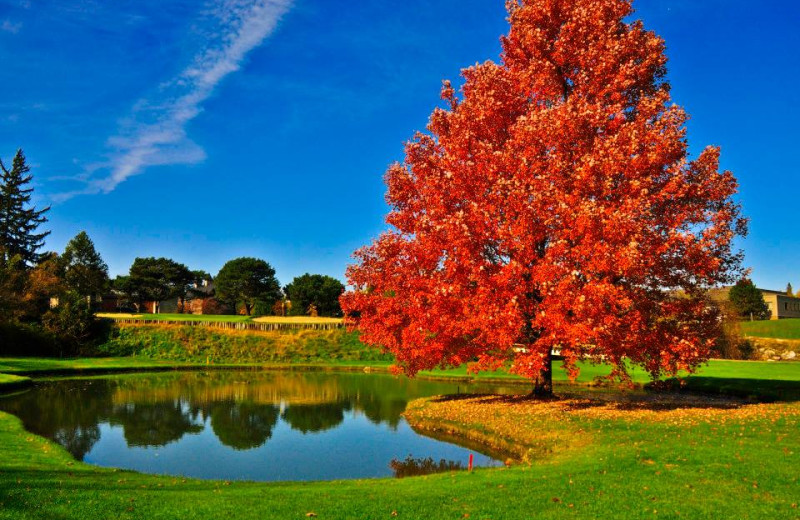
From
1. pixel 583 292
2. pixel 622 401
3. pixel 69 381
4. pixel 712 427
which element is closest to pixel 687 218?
pixel 583 292

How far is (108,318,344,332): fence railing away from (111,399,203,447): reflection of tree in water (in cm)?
4131

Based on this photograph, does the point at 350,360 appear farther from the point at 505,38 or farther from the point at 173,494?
the point at 173,494

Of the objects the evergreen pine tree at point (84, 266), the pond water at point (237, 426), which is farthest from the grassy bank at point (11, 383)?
the evergreen pine tree at point (84, 266)

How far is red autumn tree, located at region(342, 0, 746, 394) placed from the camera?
2100cm

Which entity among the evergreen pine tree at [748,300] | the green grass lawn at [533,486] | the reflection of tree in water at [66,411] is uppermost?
the evergreen pine tree at [748,300]

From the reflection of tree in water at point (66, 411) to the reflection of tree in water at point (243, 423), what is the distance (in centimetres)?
548

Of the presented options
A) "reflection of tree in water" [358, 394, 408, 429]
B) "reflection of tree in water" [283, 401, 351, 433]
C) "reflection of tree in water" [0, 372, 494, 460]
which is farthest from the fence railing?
"reflection of tree in water" [283, 401, 351, 433]

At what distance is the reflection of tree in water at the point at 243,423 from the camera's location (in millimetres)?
22969

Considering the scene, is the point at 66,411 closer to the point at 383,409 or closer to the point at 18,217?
the point at 383,409

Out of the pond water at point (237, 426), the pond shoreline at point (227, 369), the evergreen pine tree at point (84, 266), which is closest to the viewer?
the pond water at point (237, 426)

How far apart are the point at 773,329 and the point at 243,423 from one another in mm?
83386

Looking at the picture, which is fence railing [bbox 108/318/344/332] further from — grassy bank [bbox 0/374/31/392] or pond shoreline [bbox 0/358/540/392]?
grassy bank [bbox 0/374/31/392]

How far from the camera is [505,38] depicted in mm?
27969

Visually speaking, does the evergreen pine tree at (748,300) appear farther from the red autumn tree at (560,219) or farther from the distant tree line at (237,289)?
the red autumn tree at (560,219)
